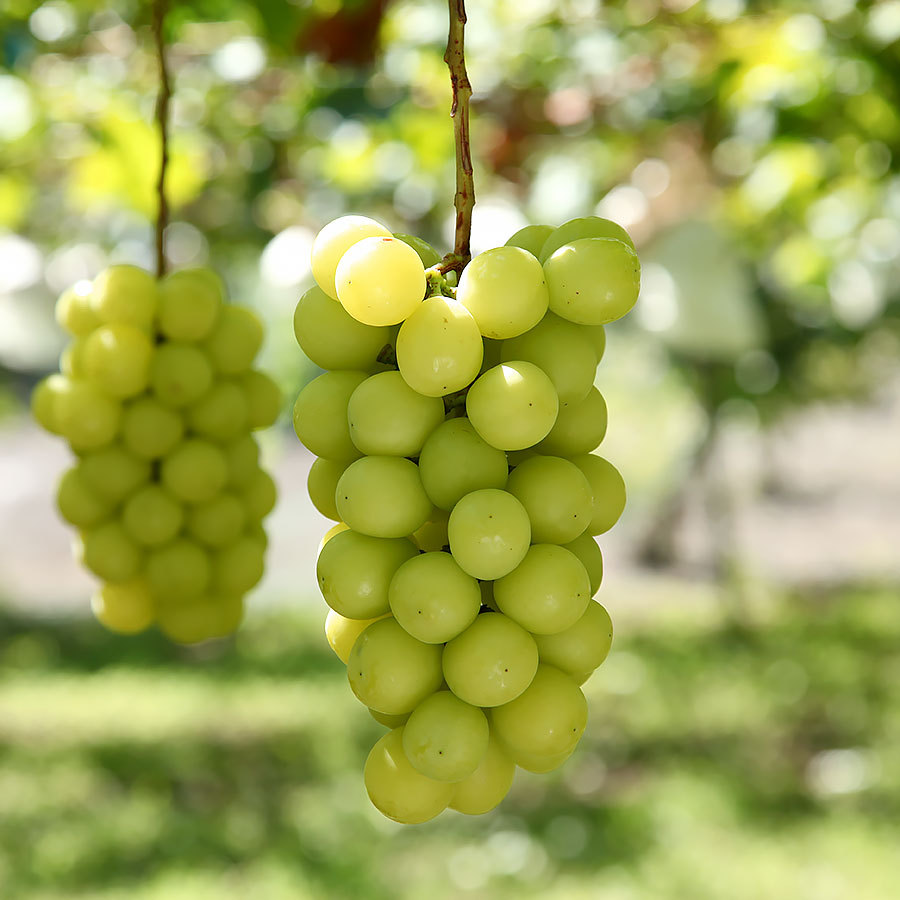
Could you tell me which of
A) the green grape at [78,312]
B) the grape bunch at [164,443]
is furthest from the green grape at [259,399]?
the green grape at [78,312]

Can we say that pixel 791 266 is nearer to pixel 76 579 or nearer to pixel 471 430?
pixel 471 430

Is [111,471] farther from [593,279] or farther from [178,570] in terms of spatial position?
[593,279]

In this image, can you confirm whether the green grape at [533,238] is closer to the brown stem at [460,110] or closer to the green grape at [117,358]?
the brown stem at [460,110]

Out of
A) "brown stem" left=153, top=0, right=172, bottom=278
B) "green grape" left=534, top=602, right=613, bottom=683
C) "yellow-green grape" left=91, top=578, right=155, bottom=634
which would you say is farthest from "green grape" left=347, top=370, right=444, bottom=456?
"yellow-green grape" left=91, top=578, right=155, bottom=634

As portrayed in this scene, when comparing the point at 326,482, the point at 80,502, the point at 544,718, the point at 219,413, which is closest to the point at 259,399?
the point at 219,413

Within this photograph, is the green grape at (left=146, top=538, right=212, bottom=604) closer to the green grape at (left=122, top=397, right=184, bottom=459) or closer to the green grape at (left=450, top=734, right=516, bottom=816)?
the green grape at (left=122, top=397, right=184, bottom=459)
